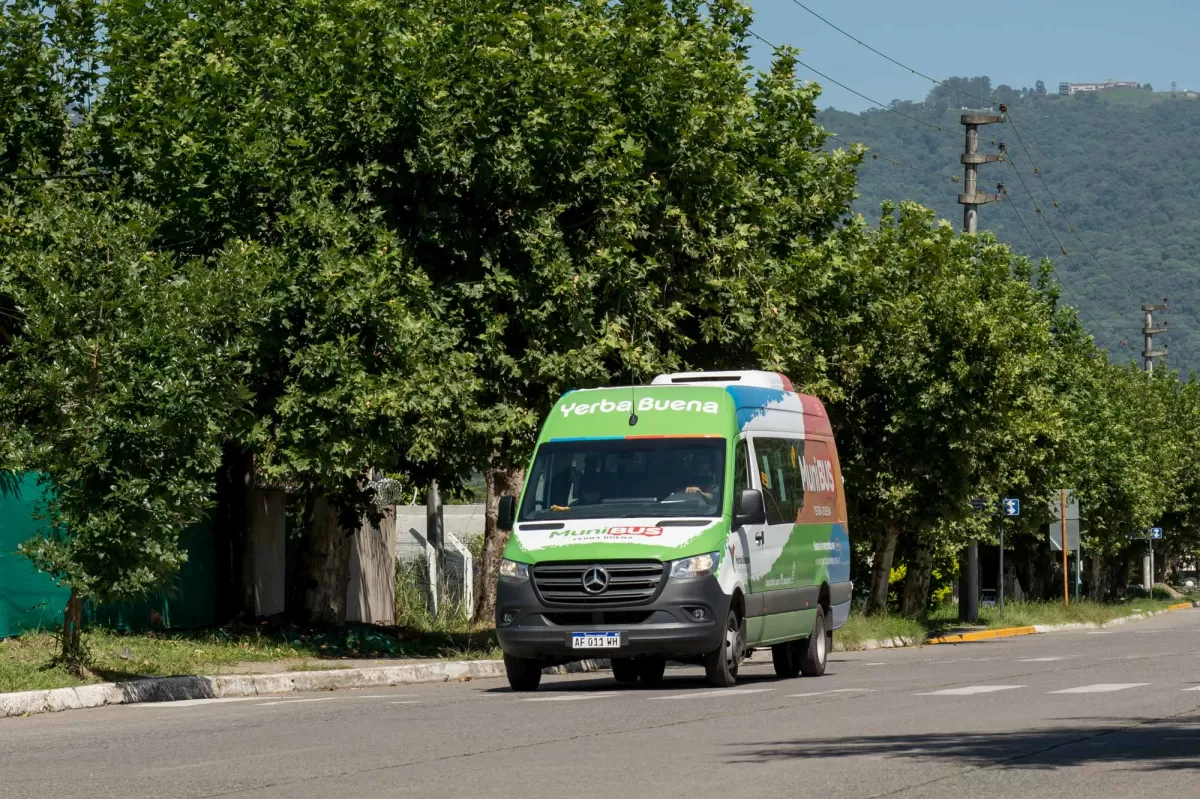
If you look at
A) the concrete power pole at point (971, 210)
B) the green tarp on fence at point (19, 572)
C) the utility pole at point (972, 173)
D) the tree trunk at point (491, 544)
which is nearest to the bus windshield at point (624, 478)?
the green tarp on fence at point (19, 572)

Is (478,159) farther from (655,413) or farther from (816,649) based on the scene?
(816,649)

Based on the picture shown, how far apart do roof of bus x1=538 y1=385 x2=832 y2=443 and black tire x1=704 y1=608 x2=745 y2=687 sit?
6.11ft

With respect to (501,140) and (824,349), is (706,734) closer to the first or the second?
(501,140)

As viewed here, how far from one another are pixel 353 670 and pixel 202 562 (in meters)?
6.20

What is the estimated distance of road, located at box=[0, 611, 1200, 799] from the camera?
1006 centimetres

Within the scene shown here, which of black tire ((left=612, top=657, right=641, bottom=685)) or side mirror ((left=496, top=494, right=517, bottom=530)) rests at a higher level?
side mirror ((left=496, top=494, right=517, bottom=530))

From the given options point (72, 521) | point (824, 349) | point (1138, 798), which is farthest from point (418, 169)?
point (1138, 798)

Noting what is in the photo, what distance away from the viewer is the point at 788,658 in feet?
71.4

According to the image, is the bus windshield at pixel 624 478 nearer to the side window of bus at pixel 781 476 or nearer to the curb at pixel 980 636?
the side window of bus at pixel 781 476

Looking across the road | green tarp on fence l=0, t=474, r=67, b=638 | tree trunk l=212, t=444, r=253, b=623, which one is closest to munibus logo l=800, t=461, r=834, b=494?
the road

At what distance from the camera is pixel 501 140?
23.3 meters

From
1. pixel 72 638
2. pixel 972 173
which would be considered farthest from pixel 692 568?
pixel 972 173

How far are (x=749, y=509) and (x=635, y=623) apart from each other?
1.58 m

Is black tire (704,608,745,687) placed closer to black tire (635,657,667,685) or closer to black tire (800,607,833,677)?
black tire (635,657,667,685)
